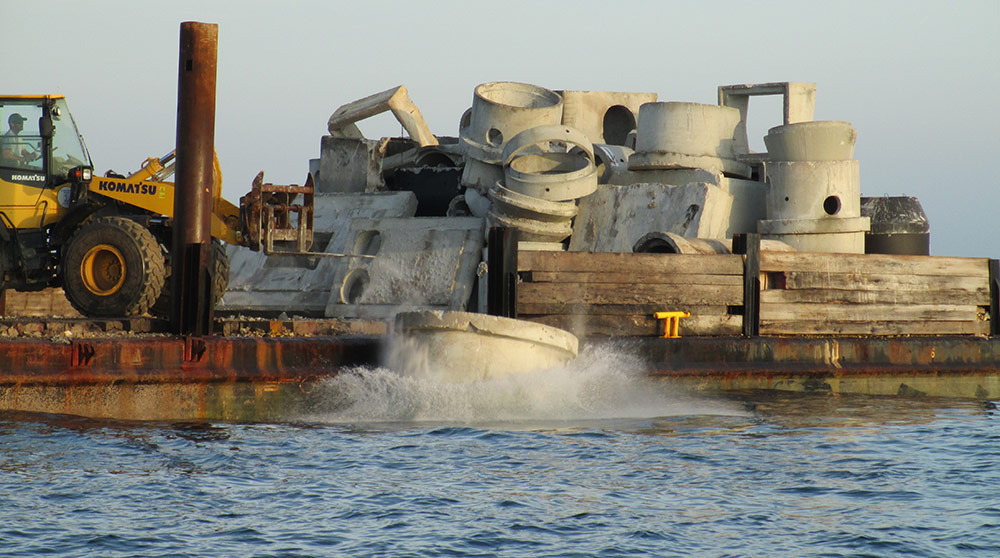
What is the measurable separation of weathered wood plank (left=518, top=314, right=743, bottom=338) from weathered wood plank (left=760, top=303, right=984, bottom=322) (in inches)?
21.8

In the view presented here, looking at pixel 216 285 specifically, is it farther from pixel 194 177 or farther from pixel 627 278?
pixel 627 278

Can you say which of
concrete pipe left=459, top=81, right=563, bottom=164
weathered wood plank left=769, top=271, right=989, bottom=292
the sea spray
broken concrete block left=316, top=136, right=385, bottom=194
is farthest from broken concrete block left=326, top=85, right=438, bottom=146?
the sea spray

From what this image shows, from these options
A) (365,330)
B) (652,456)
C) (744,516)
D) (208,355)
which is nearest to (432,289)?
(365,330)

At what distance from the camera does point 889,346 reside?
14.5m

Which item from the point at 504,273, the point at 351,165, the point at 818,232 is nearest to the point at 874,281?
the point at 818,232

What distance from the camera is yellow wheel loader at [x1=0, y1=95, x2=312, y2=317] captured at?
41.2ft

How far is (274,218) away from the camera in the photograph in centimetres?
1288

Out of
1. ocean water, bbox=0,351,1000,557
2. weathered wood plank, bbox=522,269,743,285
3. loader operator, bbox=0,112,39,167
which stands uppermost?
loader operator, bbox=0,112,39,167

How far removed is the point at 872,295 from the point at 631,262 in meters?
3.30

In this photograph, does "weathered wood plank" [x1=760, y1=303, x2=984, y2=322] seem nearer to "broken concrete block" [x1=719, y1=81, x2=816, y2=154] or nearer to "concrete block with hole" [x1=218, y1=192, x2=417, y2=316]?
"broken concrete block" [x1=719, y1=81, x2=816, y2=154]

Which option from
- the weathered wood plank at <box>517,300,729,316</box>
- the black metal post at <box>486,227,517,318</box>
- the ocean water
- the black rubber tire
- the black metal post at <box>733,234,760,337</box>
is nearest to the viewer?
the ocean water

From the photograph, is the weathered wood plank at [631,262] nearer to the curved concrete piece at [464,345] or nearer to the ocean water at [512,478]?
the ocean water at [512,478]

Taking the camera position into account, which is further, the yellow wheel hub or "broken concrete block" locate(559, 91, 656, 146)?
"broken concrete block" locate(559, 91, 656, 146)

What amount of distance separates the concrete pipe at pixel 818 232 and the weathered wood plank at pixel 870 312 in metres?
1.20
